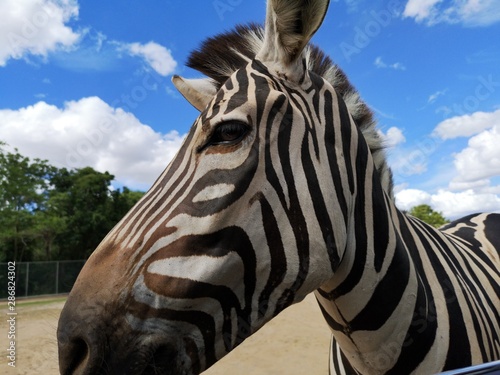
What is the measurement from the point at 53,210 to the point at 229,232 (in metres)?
39.6

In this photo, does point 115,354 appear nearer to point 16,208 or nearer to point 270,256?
point 270,256

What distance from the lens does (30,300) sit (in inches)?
934

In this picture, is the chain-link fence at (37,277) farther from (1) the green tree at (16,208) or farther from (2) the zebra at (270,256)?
(2) the zebra at (270,256)

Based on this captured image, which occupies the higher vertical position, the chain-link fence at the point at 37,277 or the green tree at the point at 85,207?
the green tree at the point at 85,207

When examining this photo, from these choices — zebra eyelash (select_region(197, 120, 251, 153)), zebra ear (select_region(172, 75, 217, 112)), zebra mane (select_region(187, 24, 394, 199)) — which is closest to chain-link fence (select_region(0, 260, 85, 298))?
zebra ear (select_region(172, 75, 217, 112))

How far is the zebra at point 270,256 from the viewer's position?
49.3 inches

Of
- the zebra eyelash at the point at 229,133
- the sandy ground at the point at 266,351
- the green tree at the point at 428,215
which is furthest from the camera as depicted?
the green tree at the point at 428,215

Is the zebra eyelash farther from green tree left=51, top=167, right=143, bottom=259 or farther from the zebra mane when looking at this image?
green tree left=51, top=167, right=143, bottom=259

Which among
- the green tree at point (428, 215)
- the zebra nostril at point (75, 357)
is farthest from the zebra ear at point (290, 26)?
the green tree at point (428, 215)

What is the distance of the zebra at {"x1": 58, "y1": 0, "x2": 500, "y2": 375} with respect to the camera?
4.11 ft

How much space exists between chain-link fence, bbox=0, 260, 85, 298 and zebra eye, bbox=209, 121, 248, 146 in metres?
25.9

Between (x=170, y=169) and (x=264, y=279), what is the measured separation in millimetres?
647

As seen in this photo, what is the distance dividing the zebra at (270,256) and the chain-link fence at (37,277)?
84.8 ft

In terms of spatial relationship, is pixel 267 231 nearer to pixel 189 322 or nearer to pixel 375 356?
pixel 189 322
